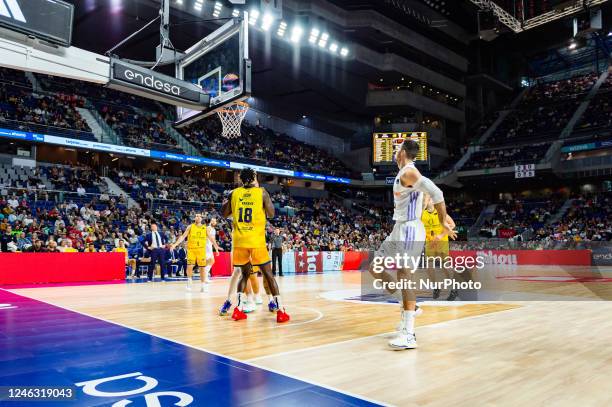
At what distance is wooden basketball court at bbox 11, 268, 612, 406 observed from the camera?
123 inches

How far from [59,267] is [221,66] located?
28.6ft

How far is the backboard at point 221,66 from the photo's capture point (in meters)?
9.18

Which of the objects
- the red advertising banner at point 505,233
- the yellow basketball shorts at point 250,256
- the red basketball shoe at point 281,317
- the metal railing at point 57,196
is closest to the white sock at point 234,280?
the yellow basketball shorts at point 250,256

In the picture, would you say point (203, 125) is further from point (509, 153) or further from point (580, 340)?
point (580, 340)

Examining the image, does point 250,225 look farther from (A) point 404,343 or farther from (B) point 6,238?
(B) point 6,238

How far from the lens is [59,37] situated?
23.4ft

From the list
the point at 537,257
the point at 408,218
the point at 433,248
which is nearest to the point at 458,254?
the point at 537,257

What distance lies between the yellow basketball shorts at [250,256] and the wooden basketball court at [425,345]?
0.82 meters

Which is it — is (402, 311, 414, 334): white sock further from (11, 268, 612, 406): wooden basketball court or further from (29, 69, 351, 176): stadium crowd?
(29, 69, 351, 176): stadium crowd

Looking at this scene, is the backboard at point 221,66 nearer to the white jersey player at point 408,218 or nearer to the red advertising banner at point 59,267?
the white jersey player at point 408,218

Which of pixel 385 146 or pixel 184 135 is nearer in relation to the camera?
pixel 184 135

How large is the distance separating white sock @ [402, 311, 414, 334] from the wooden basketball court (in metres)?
0.21

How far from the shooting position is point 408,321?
14.9 feet

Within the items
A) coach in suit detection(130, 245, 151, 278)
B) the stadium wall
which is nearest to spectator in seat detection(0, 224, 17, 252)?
coach in suit detection(130, 245, 151, 278)
